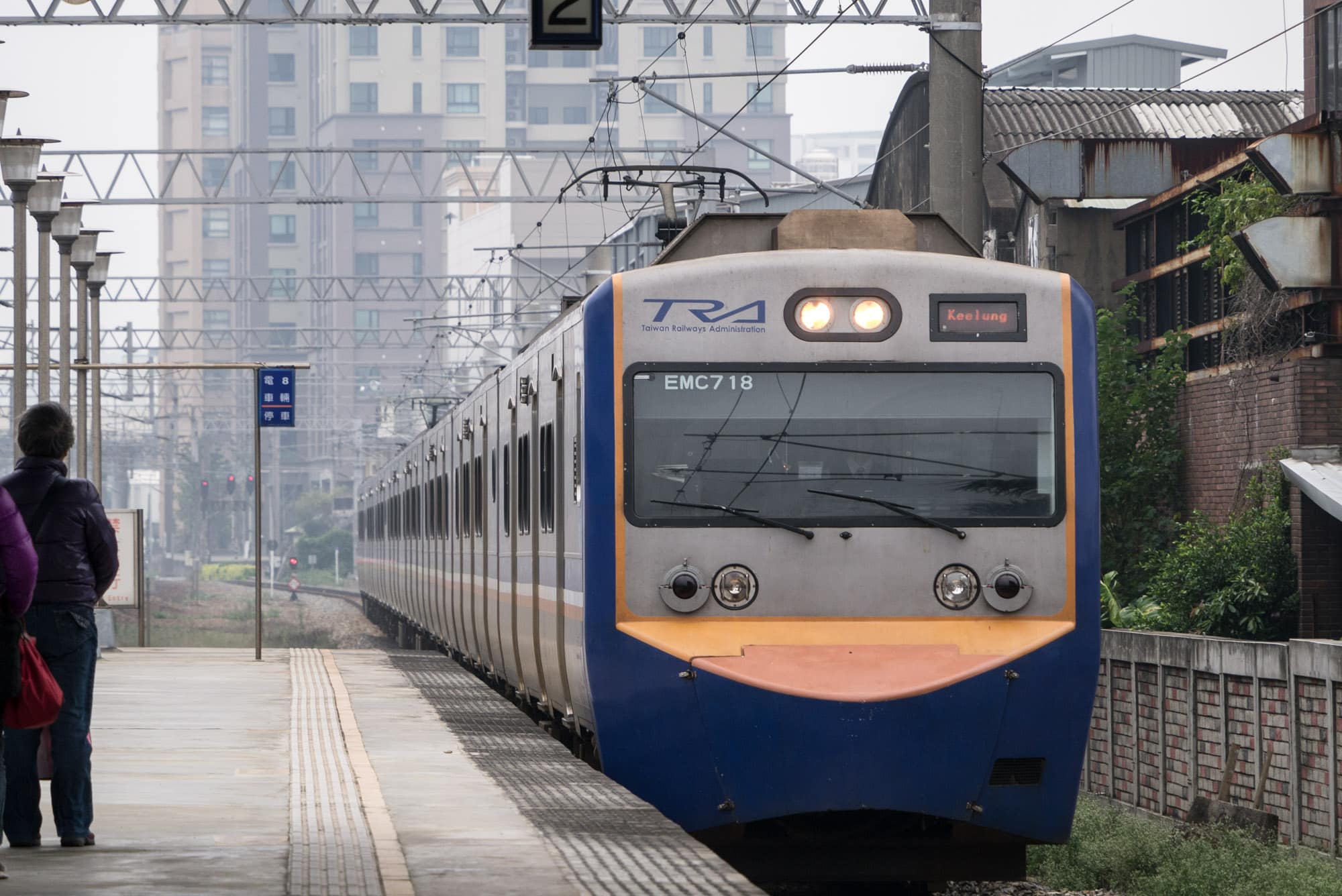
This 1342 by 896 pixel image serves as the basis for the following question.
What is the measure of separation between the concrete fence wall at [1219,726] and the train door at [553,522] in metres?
3.33

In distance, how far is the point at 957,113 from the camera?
1642 cm

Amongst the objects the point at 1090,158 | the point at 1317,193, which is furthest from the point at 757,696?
the point at 1090,158

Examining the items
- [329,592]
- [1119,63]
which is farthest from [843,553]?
[329,592]

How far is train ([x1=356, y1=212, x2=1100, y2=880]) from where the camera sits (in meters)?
8.76

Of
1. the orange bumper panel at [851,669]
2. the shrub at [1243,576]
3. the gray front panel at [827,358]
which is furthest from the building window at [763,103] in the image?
the orange bumper panel at [851,669]

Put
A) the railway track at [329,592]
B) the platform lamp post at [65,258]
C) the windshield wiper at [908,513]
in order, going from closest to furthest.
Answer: the windshield wiper at [908,513], the platform lamp post at [65,258], the railway track at [329,592]

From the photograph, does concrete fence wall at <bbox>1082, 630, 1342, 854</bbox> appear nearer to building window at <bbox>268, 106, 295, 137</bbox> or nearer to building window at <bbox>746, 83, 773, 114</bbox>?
building window at <bbox>746, 83, 773, 114</bbox>

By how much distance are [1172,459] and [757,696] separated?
42.1 ft

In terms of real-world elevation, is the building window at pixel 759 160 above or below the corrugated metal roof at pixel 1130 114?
above

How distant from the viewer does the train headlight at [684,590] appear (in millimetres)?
9008

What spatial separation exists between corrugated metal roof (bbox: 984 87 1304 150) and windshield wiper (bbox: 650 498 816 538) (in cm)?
2067

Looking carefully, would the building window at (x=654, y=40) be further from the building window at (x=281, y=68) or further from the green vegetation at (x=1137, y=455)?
the green vegetation at (x=1137, y=455)

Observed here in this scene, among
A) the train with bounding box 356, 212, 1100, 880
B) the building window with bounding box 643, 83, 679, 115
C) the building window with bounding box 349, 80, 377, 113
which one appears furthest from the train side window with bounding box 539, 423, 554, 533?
the building window with bounding box 349, 80, 377, 113

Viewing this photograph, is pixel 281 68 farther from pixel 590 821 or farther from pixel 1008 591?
pixel 590 821
